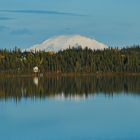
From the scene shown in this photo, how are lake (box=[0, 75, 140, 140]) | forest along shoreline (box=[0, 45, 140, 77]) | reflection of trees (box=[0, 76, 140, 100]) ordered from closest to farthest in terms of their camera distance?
lake (box=[0, 75, 140, 140])
reflection of trees (box=[0, 76, 140, 100])
forest along shoreline (box=[0, 45, 140, 77])

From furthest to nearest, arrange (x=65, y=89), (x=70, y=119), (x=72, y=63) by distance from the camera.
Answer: (x=72, y=63) → (x=65, y=89) → (x=70, y=119)

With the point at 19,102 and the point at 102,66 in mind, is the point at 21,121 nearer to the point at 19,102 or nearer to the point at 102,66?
the point at 19,102

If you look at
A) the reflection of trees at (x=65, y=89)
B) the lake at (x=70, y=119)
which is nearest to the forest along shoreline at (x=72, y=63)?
the reflection of trees at (x=65, y=89)

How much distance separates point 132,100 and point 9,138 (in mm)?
17286

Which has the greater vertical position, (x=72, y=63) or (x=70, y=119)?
(x=72, y=63)

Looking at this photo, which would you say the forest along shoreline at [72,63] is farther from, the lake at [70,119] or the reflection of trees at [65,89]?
the lake at [70,119]

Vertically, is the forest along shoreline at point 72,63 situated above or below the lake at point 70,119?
above

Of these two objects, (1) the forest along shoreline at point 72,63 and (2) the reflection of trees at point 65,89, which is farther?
(1) the forest along shoreline at point 72,63

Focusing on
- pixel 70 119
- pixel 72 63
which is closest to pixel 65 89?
pixel 70 119

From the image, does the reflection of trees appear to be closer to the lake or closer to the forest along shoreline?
the lake

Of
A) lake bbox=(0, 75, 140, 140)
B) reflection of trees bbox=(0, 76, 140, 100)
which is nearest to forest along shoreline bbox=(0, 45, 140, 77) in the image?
reflection of trees bbox=(0, 76, 140, 100)

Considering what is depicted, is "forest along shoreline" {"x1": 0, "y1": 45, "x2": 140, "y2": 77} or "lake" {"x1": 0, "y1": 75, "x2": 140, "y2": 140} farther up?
"forest along shoreline" {"x1": 0, "y1": 45, "x2": 140, "y2": 77}

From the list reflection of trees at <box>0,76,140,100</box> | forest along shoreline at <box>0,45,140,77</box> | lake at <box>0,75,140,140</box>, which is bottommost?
lake at <box>0,75,140,140</box>

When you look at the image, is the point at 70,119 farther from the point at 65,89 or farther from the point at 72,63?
the point at 72,63
